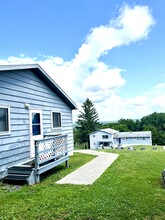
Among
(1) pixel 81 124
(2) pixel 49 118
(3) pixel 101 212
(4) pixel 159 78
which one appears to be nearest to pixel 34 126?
(2) pixel 49 118

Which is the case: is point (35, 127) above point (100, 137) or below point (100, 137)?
above

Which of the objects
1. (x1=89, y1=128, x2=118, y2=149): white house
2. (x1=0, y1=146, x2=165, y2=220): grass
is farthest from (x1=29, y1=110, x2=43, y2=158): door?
(x1=89, y1=128, x2=118, y2=149): white house

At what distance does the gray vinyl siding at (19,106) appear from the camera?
6.92 meters

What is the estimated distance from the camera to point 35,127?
902 centimetres

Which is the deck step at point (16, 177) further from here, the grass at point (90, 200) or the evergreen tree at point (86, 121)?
the evergreen tree at point (86, 121)

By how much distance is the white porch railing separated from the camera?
21.1 feet

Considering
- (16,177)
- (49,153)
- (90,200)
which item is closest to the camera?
(90,200)

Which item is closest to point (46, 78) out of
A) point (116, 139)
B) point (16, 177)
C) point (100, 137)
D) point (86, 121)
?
point (16, 177)

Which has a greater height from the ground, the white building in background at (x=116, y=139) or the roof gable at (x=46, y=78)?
the roof gable at (x=46, y=78)

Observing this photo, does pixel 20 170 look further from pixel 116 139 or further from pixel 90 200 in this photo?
pixel 116 139

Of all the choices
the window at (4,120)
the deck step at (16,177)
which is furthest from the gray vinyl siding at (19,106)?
the deck step at (16,177)

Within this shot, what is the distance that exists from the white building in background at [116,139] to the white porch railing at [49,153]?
44.9 meters

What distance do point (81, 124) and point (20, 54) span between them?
146 feet

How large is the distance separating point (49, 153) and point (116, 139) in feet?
179
